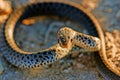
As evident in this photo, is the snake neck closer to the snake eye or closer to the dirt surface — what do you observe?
the snake eye

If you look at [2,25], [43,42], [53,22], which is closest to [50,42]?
[43,42]

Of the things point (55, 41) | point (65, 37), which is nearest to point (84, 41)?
point (65, 37)

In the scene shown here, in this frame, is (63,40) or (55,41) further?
(55,41)

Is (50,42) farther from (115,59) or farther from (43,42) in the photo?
(115,59)

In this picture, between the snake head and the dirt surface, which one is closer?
the snake head

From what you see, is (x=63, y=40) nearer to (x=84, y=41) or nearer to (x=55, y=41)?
(x=84, y=41)

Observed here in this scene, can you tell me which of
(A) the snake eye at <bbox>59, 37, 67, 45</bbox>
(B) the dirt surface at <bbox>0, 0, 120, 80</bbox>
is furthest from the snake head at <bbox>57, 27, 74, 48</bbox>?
(B) the dirt surface at <bbox>0, 0, 120, 80</bbox>

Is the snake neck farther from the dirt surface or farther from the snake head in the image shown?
the dirt surface

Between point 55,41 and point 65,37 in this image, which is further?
point 55,41

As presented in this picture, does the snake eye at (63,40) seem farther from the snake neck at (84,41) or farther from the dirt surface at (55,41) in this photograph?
the dirt surface at (55,41)

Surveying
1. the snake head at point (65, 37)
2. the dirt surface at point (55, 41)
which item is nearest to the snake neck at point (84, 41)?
the snake head at point (65, 37)
